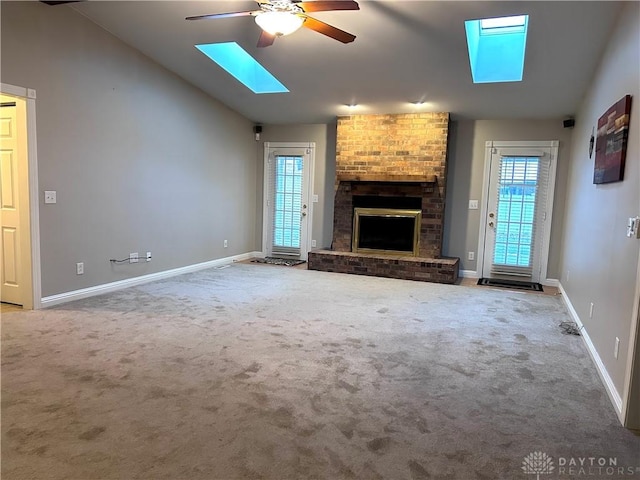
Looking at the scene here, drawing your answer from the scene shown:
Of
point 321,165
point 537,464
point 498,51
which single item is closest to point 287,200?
point 321,165

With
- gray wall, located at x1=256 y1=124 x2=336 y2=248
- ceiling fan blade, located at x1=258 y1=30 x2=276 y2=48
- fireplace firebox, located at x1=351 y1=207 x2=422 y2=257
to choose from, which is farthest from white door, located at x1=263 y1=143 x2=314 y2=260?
ceiling fan blade, located at x1=258 y1=30 x2=276 y2=48

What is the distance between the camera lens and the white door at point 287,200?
22.8ft

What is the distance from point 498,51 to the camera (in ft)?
15.2

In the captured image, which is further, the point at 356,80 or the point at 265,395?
the point at 356,80

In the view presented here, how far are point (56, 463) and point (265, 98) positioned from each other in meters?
5.16

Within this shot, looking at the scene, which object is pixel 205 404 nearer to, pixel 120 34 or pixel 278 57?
pixel 278 57

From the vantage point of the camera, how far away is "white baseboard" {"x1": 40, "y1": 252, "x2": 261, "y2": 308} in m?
3.99

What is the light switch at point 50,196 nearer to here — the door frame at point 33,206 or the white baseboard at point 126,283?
the door frame at point 33,206

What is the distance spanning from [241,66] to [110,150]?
6.83 feet

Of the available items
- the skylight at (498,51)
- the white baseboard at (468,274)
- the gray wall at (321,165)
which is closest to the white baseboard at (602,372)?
the white baseboard at (468,274)

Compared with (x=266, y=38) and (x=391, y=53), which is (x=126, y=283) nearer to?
(x=266, y=38)

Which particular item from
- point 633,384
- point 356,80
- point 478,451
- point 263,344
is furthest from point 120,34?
point 633,384

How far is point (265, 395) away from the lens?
2305mm

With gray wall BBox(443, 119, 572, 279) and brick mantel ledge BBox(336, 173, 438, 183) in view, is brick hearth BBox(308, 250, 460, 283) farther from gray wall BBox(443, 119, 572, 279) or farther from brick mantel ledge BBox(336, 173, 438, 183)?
brick mantel ledge BBox(336, 173, 438, 183)
